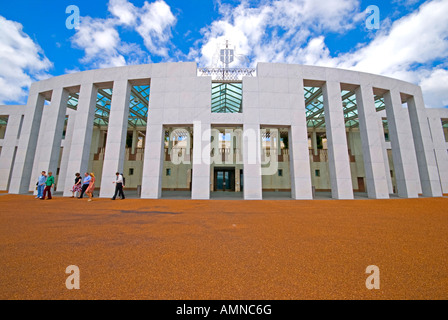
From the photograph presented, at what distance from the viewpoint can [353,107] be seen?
67.4 feet

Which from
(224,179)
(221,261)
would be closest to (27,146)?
(224,179)

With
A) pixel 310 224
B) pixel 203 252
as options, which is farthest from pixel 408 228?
pixel 203 252

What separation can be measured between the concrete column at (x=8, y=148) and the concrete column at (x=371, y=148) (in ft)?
124

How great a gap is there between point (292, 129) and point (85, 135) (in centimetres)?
1679

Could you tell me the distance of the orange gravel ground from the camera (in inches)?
81.4

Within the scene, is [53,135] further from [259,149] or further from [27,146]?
[259,149]

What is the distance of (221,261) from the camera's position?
A: 2.88 meters

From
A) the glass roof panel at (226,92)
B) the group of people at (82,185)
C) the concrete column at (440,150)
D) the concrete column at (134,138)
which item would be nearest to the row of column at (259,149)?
the group of people at (82,185)

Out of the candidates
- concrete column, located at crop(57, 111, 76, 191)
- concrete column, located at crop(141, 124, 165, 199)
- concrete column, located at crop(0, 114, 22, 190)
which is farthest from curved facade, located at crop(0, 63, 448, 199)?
concrete column, located at crop(0, 114, 22, 190)

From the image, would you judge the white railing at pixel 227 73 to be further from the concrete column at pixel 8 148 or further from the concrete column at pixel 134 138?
the concrete column at pixel 8 148

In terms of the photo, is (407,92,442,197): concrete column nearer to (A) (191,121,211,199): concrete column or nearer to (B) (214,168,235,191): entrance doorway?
(A) (191,121,211,199): concrete column

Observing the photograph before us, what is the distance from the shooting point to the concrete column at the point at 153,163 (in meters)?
12.8

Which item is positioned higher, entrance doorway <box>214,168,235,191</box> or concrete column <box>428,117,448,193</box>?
concrete column <box>428,117,448,193</box>

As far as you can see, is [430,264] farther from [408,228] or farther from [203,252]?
[203,252]
